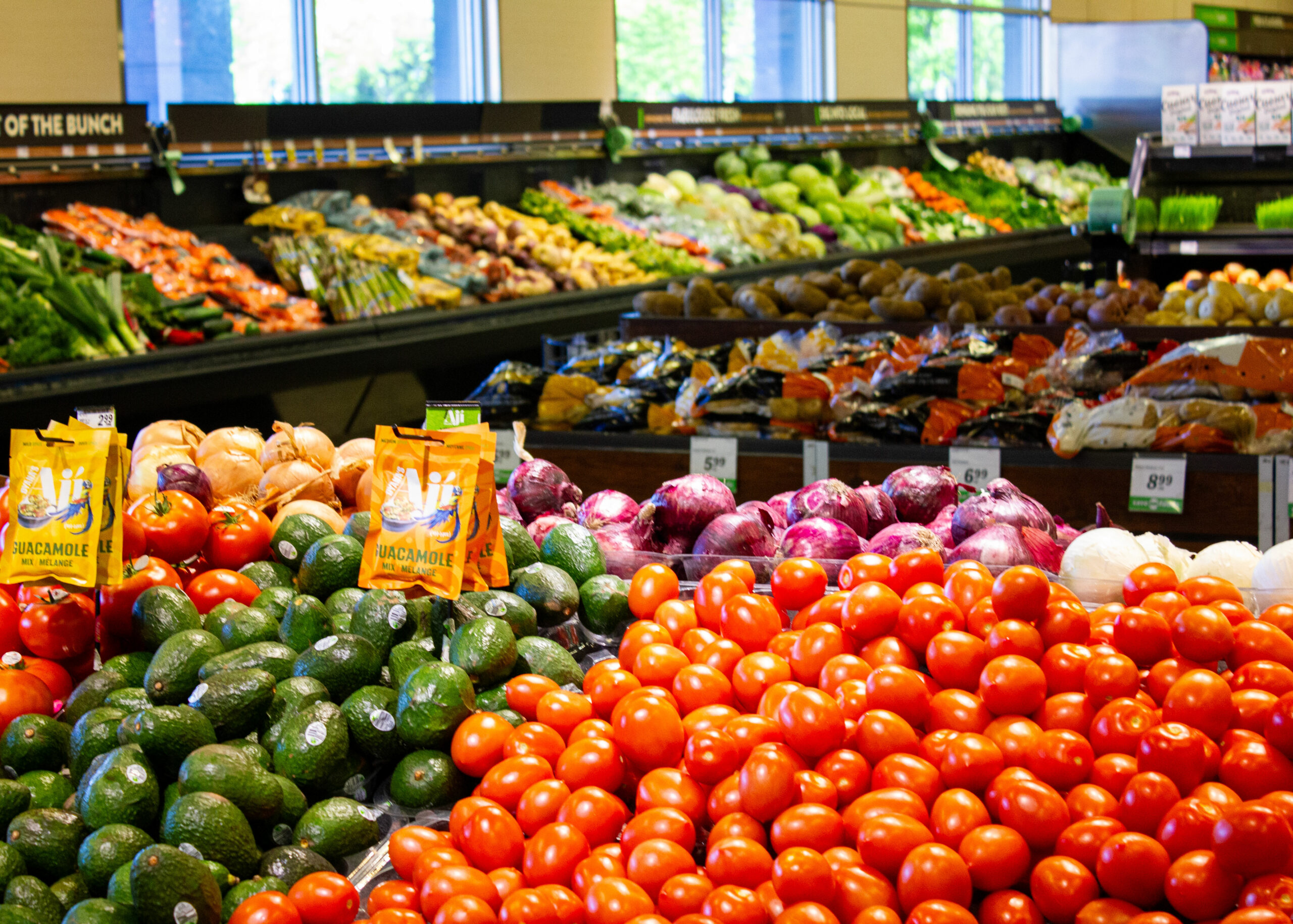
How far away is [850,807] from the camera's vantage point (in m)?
1.40

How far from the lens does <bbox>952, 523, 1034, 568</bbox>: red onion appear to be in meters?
2.10

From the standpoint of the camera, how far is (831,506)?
7.69 feet

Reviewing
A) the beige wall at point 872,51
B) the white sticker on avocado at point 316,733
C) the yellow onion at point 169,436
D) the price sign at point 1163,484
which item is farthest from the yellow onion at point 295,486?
the beige wall at point 872,51

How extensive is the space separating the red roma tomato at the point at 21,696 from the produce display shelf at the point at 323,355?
266cm

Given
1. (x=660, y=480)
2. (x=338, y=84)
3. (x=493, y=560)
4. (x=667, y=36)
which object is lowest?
(x=660, y=480)

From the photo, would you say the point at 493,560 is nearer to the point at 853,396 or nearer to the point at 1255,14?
the point at 853,396

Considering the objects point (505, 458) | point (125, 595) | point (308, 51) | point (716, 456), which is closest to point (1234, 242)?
point (716, 456)

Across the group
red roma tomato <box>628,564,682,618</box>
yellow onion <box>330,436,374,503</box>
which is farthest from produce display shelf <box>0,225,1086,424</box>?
→ red roma tomato <box>628,564,682,618</box>

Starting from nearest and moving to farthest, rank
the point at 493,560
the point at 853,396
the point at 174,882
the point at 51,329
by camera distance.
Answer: the point at 174,882
the point at 493,560
the point at 853,396
the point at 51,329

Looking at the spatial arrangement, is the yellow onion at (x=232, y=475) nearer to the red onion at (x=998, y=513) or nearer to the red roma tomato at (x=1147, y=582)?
the red onion at (x=998, y=513)

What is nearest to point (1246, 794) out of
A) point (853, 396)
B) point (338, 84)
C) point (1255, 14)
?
point (853, 396)

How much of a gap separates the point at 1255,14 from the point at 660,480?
440 inches

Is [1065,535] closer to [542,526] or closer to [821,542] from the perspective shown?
[821,542]

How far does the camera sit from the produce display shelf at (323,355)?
429 cm
